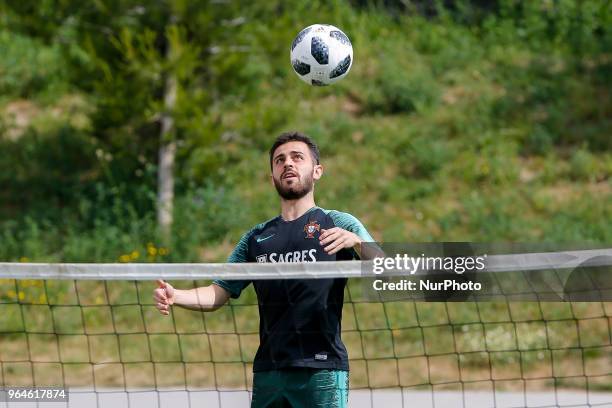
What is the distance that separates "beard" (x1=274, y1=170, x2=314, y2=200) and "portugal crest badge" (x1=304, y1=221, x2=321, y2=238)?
0.47 feet

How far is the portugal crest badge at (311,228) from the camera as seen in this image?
16.3ft

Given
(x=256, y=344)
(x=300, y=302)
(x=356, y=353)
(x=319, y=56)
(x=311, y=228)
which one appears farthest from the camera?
(x=256, y=344)

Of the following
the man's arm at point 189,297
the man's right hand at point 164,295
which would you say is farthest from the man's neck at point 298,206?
the man's right hand at point 164,295

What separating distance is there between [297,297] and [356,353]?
7226 mm

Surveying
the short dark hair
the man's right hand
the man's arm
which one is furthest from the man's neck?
the man's right hand

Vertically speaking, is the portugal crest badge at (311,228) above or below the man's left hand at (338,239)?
above

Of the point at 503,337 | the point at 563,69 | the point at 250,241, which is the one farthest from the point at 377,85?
the point at 250,241

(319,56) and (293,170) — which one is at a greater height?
(319,56)

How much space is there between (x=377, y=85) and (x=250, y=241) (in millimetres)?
13282

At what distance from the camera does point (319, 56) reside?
25.1ft

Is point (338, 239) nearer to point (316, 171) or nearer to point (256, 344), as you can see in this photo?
point (316, 171)

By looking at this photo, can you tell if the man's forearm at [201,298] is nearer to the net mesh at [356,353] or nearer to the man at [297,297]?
the man at [297,297]

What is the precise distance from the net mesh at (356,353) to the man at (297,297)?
5.01m

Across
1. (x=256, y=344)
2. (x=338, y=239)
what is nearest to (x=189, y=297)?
(x=338, y=239)
